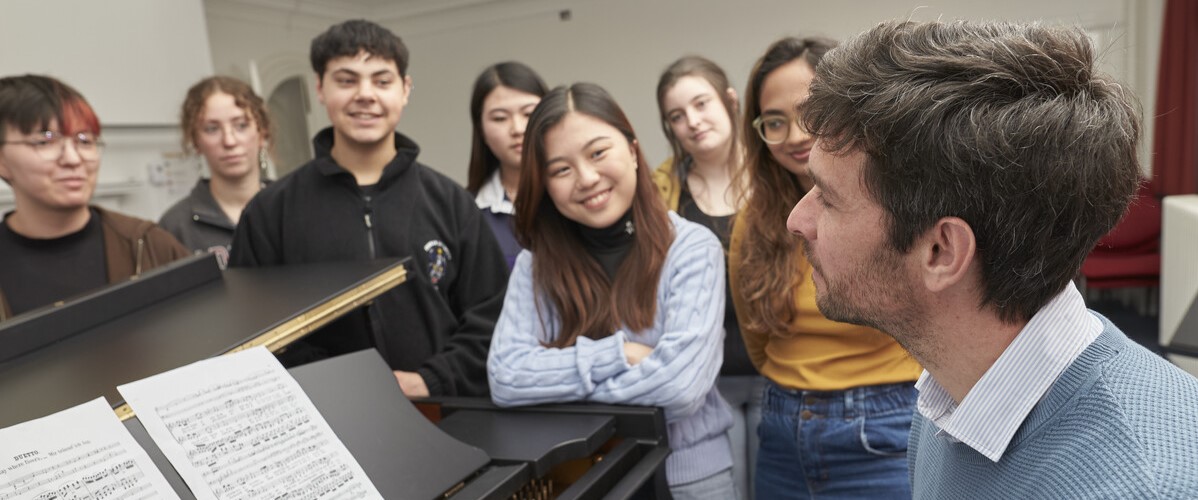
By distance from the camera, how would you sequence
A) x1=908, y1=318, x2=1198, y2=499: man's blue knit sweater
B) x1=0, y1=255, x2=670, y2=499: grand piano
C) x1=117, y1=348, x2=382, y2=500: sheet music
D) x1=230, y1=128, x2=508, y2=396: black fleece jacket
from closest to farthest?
x1=908, y1=318, x2=1198, y2=499: man's blue knit sweater
x1=117, y1=348, x2=382, y2=500: sheet music
x1=0, y1=255, x2=670, y2=499: grand piano
x1=230, y1=128, x2=508, y2=396: black fleece jacket

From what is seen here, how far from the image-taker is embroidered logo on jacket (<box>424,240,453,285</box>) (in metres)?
2.16

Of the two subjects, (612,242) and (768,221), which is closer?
(768,221)

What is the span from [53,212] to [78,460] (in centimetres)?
153

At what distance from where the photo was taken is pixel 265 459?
1.11 m

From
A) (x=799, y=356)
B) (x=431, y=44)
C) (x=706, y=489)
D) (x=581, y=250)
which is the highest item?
(x=431, y=44)

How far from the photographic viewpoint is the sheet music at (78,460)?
3.02ft

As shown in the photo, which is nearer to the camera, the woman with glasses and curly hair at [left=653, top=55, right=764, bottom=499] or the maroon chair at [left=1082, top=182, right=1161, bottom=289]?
the woman with glasses and curly hair at [left=653, top=55, right=764, bottom=499]

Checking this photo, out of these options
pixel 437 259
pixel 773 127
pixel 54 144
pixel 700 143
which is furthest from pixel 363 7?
pixel 773 127

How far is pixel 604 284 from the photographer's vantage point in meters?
1.92

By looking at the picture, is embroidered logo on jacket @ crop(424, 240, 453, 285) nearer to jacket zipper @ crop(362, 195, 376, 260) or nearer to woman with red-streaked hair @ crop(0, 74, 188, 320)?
jacket zipper @ crop(362, 195, 376, 260)

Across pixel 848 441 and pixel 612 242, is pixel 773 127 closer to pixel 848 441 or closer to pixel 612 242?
pixel 612 242

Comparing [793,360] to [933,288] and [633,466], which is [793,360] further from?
[933,288]

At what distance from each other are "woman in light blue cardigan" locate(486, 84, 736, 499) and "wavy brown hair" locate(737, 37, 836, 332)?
80 millimetres

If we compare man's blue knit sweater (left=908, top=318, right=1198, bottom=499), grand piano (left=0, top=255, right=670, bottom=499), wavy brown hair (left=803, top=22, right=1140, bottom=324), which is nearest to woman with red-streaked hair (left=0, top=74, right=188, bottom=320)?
grand piano (left=0, top=255, right=670, bottom=499)
